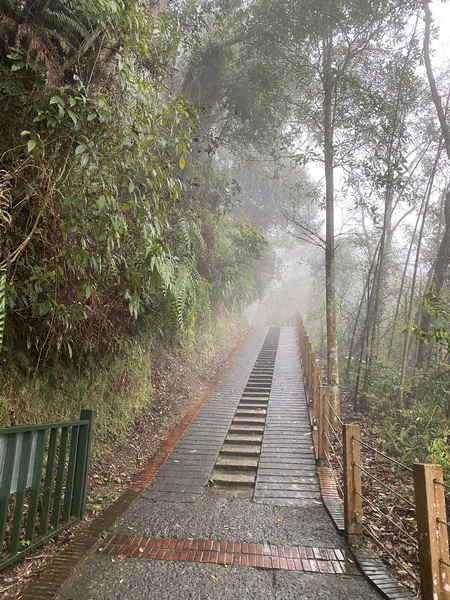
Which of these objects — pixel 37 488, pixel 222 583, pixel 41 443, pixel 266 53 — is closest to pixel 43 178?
pixel 41 443

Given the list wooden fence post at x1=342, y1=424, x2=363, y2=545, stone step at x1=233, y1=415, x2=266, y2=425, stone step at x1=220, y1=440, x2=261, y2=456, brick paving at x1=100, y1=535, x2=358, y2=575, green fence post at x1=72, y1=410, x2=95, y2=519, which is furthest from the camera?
stone step at x1=233, y1=415, x2=266, y2=425

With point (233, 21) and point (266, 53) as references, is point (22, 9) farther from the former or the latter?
point (233, 21)

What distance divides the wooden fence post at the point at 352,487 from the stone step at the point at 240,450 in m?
2.06

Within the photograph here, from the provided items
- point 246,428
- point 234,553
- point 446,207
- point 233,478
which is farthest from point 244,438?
point 446,207

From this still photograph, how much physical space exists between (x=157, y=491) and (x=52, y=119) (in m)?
3.82

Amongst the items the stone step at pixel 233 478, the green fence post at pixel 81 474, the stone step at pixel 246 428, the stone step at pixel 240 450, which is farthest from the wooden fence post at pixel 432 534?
the stone step at pixel 246 428

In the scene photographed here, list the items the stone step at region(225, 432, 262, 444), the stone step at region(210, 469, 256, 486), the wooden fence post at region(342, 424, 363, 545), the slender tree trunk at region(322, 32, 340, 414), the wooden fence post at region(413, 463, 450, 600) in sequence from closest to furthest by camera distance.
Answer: the wooden fence post at region(413, 463, 450, 600), the wooden fence post at region(342, 424, 363, 545), the stone step at region(210, 469, 256, 486), the stone step at region(225, 432, 262, 444), the slender tree trunk at region(322, 32, 340, 414)

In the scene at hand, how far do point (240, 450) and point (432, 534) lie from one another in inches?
134

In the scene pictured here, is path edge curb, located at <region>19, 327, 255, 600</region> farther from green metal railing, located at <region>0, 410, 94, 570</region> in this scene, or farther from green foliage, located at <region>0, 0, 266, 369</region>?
green foliage, located at <region>0, 0, 266, 369</region>

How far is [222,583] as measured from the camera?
2.83 metres

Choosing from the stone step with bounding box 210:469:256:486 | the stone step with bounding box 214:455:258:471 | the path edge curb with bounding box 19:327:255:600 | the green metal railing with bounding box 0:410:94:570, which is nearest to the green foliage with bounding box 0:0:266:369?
the green metal railing with bounding box 0:410:94:570

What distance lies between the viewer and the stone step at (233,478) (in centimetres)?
463

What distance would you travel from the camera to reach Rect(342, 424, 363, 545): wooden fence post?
135 inches

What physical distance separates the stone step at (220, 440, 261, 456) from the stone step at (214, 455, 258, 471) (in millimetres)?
119
